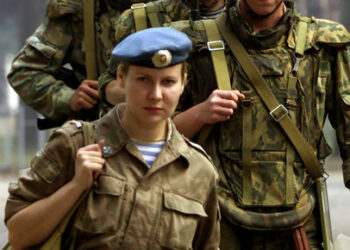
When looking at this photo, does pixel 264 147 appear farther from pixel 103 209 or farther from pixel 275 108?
pixel 103 209

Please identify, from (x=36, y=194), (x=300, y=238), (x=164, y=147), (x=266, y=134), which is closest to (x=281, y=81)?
(x=266, y=134)

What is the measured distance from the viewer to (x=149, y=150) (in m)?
4.72

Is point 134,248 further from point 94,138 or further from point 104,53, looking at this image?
point 104,53

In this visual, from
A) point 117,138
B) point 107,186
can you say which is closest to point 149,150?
point 117,138

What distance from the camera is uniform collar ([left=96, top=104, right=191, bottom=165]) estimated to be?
15.3 ft

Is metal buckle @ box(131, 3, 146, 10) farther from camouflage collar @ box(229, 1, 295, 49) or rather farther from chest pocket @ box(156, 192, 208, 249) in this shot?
chest pocket @ box(156, 192, 208, 249)

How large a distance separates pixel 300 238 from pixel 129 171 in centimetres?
150

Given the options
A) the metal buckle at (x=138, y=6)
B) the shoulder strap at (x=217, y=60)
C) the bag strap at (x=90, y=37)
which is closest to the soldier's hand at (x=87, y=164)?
the shoulder strap at (x=217, y=60)

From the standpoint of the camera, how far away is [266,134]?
19.2 ft

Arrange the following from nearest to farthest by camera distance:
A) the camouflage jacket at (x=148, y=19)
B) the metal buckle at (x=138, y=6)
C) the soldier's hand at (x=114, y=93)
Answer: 1. the soldier's hand at (x=114, y=93)
2. the camouflage jacket at (x=148, y=19)
3. the metal buckle at (x=138, y=6)

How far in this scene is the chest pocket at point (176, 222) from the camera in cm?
464

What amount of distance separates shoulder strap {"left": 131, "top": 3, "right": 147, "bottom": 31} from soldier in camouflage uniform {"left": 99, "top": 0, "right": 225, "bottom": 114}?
19 millimetres

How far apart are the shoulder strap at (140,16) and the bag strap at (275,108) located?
82cm

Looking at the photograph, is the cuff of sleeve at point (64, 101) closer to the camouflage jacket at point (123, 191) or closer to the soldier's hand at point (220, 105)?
the soldier's hand at point (220, 105)
